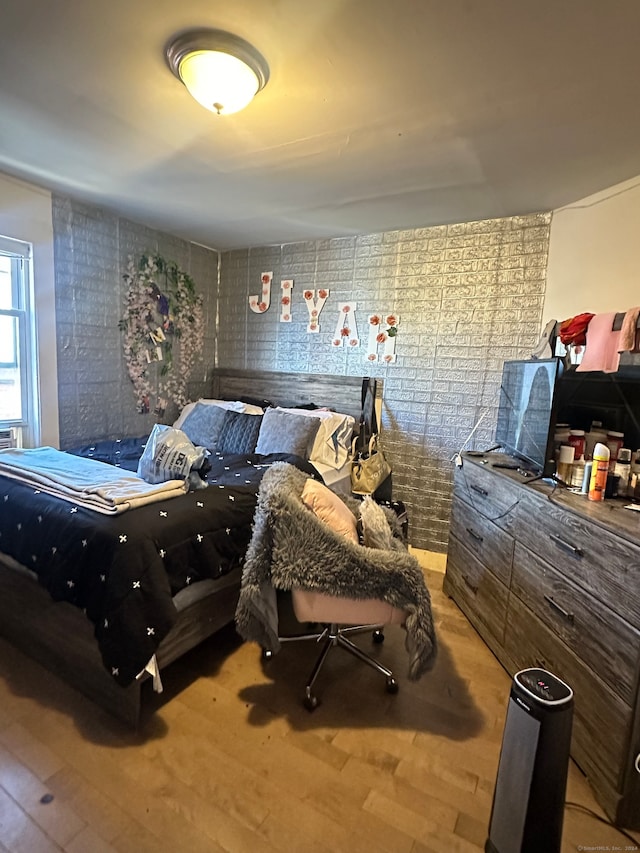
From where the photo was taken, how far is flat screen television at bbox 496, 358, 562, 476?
1942 millimetres

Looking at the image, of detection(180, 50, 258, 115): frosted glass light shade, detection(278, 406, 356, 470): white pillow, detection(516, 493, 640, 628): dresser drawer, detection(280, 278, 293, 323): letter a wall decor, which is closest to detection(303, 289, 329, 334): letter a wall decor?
detection(280, 278, 293, 323): letter a wall decor

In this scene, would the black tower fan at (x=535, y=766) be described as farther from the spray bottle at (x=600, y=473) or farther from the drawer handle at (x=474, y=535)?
the drawer handle at (x=474, y=535)

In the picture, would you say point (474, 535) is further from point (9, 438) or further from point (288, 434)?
point (9, 438)

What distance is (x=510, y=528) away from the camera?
202 cm

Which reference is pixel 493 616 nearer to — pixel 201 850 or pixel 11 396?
pixel 201 850

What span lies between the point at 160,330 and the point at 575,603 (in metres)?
3.33

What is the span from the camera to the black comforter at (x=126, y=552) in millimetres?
1525

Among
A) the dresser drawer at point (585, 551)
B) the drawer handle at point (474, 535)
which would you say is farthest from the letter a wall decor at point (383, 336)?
the dresser drawer at point (585, 551)

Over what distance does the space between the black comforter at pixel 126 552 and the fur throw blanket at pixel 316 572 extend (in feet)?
0.92

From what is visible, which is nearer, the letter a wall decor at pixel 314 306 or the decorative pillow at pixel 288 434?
the decorative pillow at pixel 288 434

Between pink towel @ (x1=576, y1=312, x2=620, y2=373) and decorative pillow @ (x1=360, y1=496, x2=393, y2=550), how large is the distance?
3.47 feet

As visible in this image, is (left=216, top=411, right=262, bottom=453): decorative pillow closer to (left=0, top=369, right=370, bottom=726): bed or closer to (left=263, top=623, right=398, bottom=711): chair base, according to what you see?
(left=0, top=369, right=370, bottom=726): bed

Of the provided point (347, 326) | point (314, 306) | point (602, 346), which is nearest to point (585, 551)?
point (602, 346)

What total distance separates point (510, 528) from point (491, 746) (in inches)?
33.5
